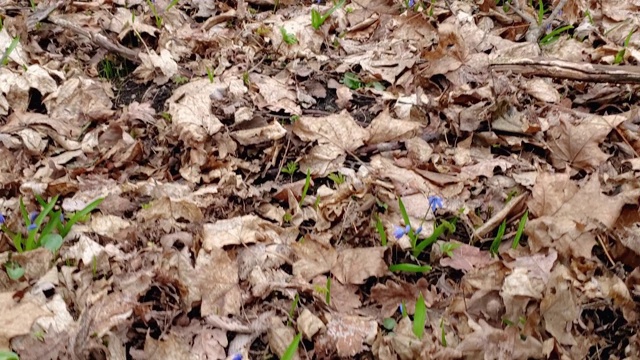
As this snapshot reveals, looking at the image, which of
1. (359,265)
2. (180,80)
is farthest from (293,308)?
(180,80)

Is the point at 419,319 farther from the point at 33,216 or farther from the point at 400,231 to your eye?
the point at 33,216

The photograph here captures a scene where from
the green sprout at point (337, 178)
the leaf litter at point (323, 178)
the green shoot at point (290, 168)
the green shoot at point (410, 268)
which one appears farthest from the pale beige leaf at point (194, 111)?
the green shoot at point (410, 268)

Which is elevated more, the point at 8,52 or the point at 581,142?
the point at 8,52

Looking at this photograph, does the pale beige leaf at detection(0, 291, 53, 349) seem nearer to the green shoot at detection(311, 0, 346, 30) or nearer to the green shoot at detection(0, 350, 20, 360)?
the green shoot at detection(0, 350, 20, 360)

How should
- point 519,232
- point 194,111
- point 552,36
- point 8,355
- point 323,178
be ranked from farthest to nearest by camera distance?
1. point 552,36
2. point 194,111
3. point 323,178
4. point 519,232
5. point 8,355

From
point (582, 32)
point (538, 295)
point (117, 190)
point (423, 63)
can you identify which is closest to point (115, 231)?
point (117, 190)

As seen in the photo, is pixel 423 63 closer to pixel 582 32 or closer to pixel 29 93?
pixel 582 32

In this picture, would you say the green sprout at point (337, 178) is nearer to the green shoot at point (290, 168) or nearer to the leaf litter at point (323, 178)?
the leaf litter at point (323, 178)

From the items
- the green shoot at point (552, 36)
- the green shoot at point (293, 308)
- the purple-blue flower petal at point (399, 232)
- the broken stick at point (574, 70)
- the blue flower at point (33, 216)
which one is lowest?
the green shoot at point (293, 308)
